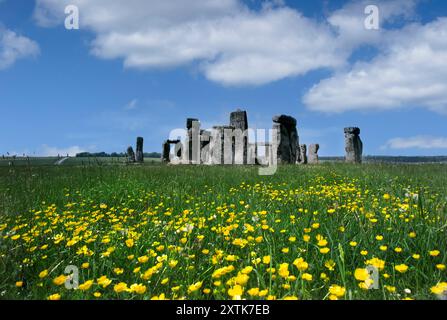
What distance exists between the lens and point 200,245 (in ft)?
10.1

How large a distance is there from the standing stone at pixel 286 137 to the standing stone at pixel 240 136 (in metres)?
1.80

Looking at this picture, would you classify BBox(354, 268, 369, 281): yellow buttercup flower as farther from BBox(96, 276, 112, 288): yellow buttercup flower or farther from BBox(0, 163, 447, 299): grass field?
BBox(96, 276, 112, 288): yellow buttercup flower

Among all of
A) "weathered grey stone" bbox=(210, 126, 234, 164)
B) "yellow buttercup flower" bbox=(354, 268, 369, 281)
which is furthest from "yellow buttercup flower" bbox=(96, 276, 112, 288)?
"weathered grey stone" bbox=(210, 126, 234, 164)

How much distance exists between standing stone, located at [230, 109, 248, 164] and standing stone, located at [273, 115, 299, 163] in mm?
1801

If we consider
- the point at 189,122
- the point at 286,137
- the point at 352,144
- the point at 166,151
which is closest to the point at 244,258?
the point at 286,137

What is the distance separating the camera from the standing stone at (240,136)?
805 inches

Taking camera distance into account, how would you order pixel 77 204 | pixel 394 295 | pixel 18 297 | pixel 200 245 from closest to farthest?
pixel 394 295 < pixel 18 297 < pixel 200 245 < pixel 77 204

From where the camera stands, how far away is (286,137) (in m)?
20.8

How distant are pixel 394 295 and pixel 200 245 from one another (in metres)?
1.57

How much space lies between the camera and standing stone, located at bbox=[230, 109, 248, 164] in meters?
20.4

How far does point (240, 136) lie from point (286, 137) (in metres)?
2.72

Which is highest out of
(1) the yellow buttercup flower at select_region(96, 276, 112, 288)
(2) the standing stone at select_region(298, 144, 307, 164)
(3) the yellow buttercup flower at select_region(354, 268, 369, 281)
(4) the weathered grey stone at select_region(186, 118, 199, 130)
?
(4) the weathered grey stone at select_region(186, 118, 199, 130)
